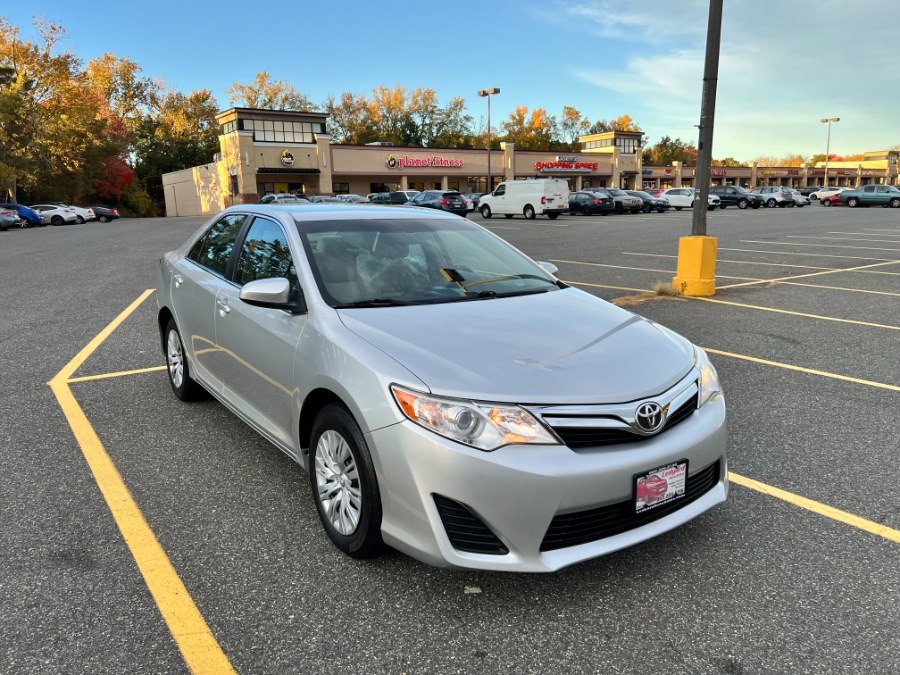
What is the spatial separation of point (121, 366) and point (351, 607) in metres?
4.50

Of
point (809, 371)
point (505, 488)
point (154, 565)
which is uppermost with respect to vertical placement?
point (505, 488)

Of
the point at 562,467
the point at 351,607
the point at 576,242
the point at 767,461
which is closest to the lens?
the point at 562,467

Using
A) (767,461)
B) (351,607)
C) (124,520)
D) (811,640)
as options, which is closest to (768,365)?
(767,461)

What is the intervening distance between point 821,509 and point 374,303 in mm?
2527

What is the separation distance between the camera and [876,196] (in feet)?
148

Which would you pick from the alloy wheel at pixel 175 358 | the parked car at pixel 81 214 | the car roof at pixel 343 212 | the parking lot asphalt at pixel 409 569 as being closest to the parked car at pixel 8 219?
the parked car at pixel 81 214

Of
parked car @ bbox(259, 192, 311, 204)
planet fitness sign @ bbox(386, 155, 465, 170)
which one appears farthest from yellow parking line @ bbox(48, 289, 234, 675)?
planet fitness sign @ bbox(386, 155, 465, 170)

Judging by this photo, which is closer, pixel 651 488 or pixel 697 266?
pixel 651 488

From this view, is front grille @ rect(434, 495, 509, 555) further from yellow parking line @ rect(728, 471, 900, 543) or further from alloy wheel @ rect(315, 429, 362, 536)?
yellow parking line @ rect(728, 471, 900, 543)

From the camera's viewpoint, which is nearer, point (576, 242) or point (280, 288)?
point (280, 288)

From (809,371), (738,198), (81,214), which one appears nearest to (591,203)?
(738,198)

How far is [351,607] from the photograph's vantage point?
2.61 metres

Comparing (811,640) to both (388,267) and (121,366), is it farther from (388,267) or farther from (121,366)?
(121,366)

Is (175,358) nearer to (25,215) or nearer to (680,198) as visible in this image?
(25,215)
